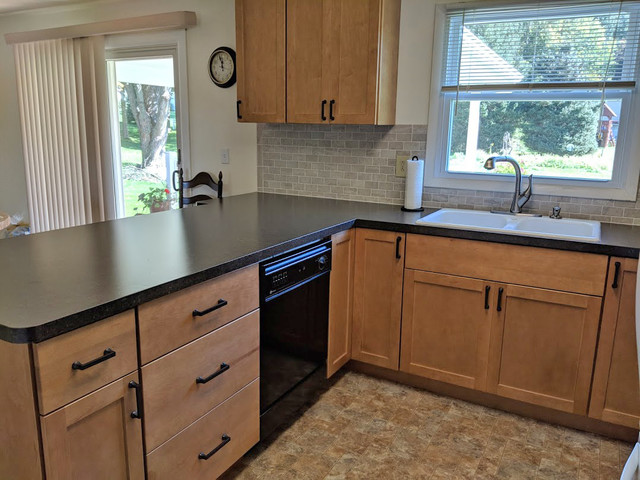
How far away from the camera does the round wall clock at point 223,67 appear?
3.35 m

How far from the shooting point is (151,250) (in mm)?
1716

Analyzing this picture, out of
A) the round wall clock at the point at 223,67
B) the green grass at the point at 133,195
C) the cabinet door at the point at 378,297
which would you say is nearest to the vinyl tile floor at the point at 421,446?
the cabinet door at the point at 378,297

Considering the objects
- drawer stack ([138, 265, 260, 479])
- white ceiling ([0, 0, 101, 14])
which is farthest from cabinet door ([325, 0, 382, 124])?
white ceiling ([0, 0, 101, 14])

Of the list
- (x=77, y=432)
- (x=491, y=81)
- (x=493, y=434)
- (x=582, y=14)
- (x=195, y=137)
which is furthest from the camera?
(x=195, y=137)

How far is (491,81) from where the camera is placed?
2680mm

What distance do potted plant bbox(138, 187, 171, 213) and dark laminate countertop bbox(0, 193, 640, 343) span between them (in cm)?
133

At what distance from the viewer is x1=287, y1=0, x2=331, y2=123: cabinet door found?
269cm

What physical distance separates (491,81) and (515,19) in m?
0.32

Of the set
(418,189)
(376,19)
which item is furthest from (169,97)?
(418,189)

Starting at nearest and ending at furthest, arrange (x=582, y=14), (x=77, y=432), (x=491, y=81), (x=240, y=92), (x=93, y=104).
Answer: (x=77, y=432) → (x=582, y=14) → (x=491, y=81) → (x=240, y=92) → (x=93, y=104)

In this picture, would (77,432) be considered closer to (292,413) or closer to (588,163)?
(292,413)

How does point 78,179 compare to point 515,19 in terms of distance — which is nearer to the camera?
point 515,19

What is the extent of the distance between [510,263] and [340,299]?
2.69 feet

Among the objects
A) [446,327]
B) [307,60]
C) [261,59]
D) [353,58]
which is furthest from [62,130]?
[446,327]
